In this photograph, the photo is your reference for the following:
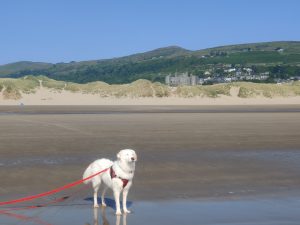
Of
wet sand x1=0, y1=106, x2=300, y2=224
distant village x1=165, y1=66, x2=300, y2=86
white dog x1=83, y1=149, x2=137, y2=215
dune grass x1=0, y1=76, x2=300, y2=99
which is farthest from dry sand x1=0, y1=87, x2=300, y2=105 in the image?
distant village x1=165, y1=66, x2=300, y2=86

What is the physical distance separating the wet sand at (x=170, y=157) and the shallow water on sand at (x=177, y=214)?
19 centimetres

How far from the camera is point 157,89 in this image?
193 feet

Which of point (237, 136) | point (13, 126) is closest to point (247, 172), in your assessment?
point (237, 136)

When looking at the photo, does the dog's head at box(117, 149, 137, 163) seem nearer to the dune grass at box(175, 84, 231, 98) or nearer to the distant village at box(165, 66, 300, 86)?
the dune grass at box(175, 84, 231, 98)

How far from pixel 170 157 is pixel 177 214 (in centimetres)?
660

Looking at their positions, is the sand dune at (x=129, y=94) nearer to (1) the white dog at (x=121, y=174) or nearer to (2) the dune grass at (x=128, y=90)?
(2) the dune grass at (x=128, y=90)

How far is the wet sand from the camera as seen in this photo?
12969 mm

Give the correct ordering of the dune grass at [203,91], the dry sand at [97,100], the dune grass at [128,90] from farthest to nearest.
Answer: the dune grass at [203,91], the dune grass at [128,90], the dry sand at [97,100]

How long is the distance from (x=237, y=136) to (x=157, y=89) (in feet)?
119

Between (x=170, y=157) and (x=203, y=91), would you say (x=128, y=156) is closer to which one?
(x=170, y=157)

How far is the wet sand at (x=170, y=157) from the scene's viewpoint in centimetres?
1297

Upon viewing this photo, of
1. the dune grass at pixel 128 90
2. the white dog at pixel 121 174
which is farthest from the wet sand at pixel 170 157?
the dune grass at pixel 128 90

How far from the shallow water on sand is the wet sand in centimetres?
19

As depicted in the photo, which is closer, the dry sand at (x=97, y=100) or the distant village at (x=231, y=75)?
the dry sand at (x=97, y=100)
